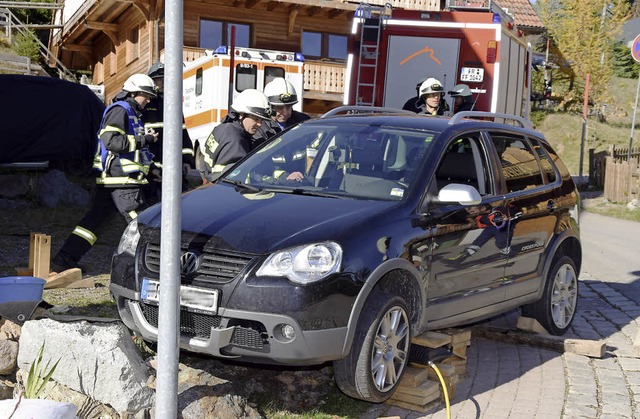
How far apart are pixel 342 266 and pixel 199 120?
15.3m

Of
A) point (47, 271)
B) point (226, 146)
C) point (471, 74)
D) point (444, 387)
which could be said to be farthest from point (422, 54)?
point (444, 387)

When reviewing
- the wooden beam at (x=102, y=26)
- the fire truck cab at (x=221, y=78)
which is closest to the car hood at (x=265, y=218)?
the fire truck cab at (x=221, y=78)

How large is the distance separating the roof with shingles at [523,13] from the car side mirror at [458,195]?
3662 cm

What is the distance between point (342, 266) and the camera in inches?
191

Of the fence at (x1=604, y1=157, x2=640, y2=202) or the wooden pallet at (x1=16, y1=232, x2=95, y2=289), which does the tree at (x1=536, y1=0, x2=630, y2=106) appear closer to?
the fence at (x1=604, y1=157, x2=640, y2=202)

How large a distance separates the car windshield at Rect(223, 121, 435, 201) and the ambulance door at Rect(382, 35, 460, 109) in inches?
277

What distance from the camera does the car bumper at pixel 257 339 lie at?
472 cm

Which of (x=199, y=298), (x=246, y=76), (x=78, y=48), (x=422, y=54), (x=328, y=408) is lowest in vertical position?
(x=328, y=408)

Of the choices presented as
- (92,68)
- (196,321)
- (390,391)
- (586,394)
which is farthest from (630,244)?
(92,68)

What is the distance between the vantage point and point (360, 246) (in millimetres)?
4988

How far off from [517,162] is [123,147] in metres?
3.25

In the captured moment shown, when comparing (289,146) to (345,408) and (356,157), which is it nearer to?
(356,157)

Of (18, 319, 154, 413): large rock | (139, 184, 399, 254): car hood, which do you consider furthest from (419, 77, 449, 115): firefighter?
(18, 319, 154, 413): large rock

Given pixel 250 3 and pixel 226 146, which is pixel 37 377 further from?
pixel 250 3
